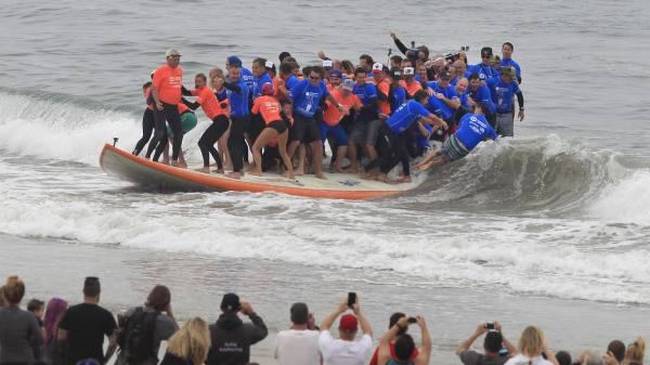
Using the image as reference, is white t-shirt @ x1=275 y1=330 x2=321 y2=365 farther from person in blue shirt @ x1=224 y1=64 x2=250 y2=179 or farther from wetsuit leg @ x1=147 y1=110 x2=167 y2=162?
wetsuit leg @ x1=147 y1=110 x2=167 y2=162

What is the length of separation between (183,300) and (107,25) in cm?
2854

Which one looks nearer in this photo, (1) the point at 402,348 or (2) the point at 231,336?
(1) the point at 402,348

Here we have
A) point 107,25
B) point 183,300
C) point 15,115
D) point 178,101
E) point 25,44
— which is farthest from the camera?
point 107,25

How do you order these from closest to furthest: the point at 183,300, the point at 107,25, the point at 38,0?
the point at 183,300 < the point at 107,25 < the point at 38,0

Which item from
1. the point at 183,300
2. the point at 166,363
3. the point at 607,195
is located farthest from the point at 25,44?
the point at 166,363

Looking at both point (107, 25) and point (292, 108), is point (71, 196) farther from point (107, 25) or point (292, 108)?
point (107, 25)

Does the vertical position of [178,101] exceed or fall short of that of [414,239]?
it exceeds it

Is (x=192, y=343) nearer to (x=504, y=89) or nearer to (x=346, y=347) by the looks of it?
(x=346, y=347)

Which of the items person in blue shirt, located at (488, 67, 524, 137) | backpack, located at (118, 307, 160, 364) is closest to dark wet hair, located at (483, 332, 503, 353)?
backpack, located at (118, 307, 160, 364)

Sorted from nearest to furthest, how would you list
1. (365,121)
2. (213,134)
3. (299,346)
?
(299,346) < (213,134) < (365,121)

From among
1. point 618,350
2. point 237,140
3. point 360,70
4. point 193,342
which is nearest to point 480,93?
point 360,70

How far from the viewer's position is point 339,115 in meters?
18.9

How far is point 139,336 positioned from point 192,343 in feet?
2.48

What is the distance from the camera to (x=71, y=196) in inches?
758
